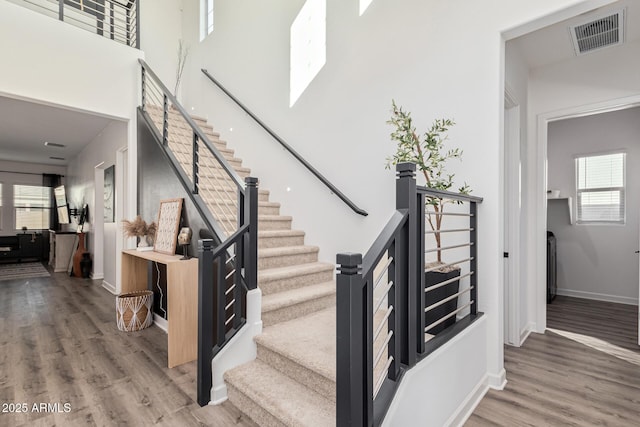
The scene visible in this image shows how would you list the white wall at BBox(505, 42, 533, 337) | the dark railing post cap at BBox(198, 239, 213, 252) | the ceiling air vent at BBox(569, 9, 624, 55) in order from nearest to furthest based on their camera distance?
1. the dark railing post cap at BBox(198, 239, 213, 252)
2. the ceiling air vent at BBox(569, 9, 624, 55)
3. the white wall at BBox(505, 42, 533, 337)

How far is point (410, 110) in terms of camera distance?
2.74 meters

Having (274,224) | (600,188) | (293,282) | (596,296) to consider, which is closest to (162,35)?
(274,224)

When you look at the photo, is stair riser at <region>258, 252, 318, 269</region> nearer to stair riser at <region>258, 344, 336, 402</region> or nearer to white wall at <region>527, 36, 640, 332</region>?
stair riser at <region>258, 344, 336, 402</region>

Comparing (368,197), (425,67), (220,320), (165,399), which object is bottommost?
(165,399)

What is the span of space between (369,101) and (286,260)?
5.66ft

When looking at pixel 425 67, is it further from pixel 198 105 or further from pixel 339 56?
pixel 198 105

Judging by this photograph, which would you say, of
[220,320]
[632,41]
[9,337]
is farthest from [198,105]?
[632,41]

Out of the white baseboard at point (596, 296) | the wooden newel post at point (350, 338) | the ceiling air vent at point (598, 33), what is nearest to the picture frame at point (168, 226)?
the wooden newel post at point (350, 338)

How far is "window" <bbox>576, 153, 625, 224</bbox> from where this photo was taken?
4.56 m

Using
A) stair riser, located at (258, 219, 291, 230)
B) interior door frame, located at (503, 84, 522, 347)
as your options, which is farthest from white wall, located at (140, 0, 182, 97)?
interior door frame, located at (503, 84, 522, 347)

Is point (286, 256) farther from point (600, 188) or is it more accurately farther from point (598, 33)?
point (600, 188)

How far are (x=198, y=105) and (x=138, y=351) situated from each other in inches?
174

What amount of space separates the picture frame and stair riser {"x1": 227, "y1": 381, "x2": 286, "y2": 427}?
65.0 inches

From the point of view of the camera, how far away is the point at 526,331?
3.31 metres
